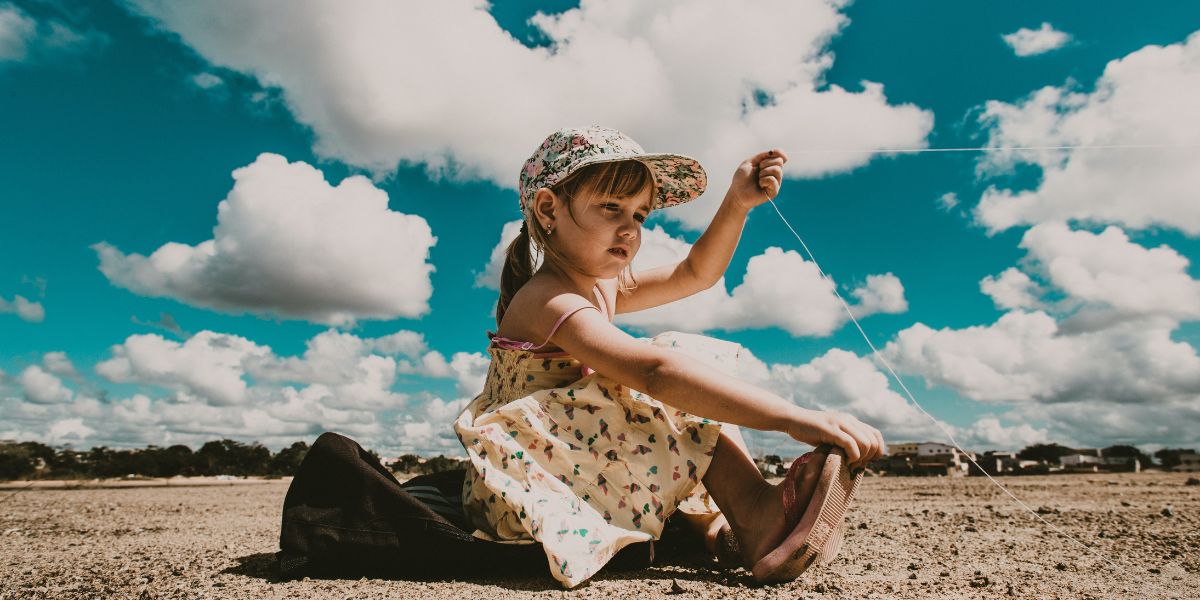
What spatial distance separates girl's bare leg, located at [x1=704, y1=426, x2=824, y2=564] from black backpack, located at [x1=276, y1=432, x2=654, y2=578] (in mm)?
262

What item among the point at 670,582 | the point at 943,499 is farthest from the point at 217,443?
the point at 670,582

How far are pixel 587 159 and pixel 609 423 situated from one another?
2.91 feet

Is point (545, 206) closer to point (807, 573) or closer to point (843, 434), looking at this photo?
point (843, 434)

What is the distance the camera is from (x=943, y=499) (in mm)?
4949

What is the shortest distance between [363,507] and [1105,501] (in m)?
5.20

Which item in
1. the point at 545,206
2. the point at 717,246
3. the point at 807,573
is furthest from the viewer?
the point at 717,246

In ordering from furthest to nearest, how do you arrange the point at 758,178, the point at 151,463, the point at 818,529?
the point at 151,463 < the point at 758,178 < the point at 818,529

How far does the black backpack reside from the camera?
183cm

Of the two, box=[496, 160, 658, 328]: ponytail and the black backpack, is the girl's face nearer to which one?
box=[496, 160, 658, 328]: ponytail

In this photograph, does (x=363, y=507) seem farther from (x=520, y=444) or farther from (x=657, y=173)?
(x=657, y=173)

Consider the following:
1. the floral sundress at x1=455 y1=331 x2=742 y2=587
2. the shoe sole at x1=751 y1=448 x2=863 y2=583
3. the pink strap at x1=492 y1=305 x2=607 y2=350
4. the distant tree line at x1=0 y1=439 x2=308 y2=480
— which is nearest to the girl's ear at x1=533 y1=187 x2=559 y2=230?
the pink strap at x1=492 y1=305 x2=607 y2=350

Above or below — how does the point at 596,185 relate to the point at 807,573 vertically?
above

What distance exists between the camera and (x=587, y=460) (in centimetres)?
191

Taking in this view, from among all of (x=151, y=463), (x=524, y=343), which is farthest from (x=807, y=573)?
(x=151, y=463)
